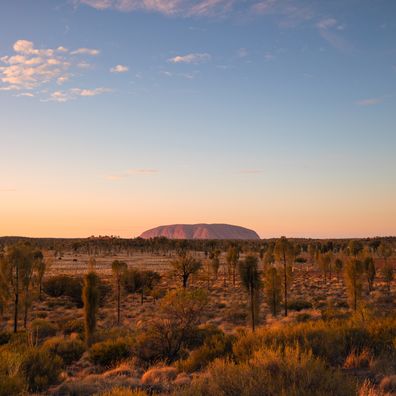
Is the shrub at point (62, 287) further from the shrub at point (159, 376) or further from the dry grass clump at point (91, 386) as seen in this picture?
the dry grass clump at point (91, 386)

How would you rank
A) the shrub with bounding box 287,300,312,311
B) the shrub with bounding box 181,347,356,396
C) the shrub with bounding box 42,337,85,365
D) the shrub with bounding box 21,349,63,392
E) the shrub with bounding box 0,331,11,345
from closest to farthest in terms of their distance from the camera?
the shrub with bounding box 181,347,356,396 → the shrub with bounding box 21,349,63,392 → the shrub with bounding box 42,337,85,365 → the shrub with bounding box 0,331,11,345 → the shrub with bounding box 287,300,312,311

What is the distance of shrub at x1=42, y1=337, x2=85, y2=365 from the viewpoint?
18891mm

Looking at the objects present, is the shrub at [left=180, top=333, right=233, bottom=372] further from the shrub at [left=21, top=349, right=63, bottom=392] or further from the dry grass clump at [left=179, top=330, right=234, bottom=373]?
the shrub at [left=21, top=349, right=63, bottom=392]

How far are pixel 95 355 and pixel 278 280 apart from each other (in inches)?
826

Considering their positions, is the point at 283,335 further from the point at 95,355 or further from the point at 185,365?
the point at 95,355

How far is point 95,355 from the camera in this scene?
1702 centimetres

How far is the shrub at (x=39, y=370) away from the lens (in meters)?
10.7

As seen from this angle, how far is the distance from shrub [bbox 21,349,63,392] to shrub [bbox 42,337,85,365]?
6.78m

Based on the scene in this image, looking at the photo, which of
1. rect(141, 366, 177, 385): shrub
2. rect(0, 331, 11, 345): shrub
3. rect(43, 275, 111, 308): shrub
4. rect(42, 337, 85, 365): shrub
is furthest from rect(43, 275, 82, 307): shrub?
rect(141, 366, 177, 385): shrub

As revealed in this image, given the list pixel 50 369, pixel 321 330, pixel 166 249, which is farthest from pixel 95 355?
pixel 166 249

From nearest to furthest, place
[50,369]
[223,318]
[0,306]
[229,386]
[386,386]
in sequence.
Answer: [229,386], [386,386], [50,369], [0,306], [223,318]

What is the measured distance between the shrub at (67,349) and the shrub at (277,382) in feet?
44.5

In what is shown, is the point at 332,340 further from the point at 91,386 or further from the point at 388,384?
the point at 91,386

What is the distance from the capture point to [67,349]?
64.4ft
